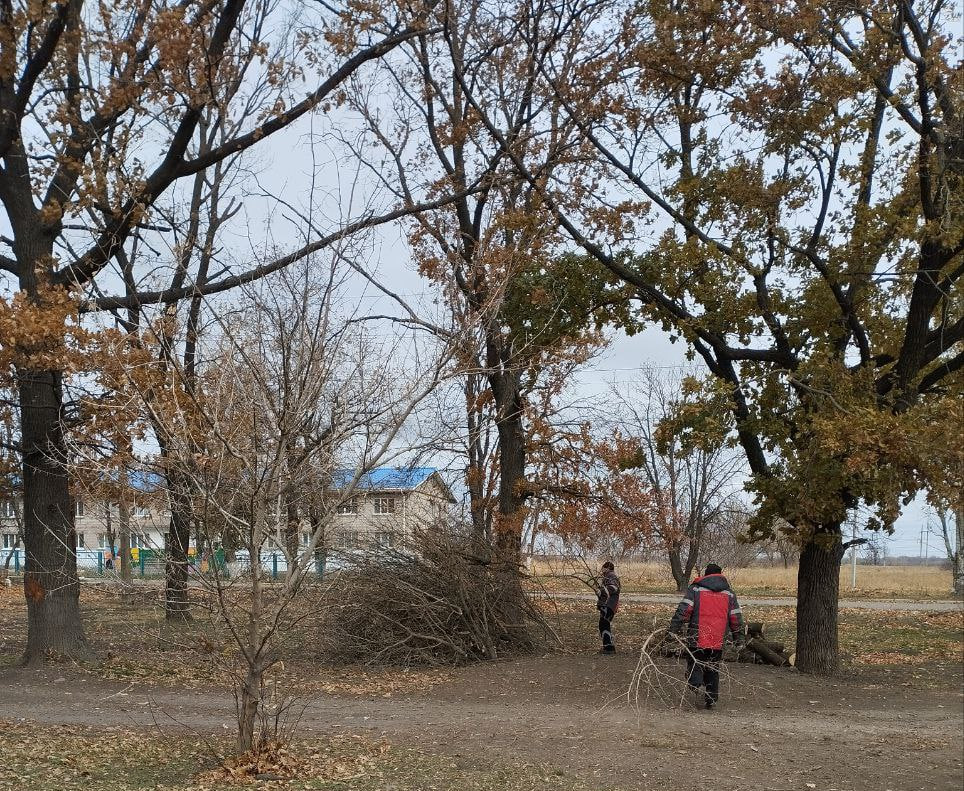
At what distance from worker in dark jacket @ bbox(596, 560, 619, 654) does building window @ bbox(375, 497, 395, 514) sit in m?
3.37

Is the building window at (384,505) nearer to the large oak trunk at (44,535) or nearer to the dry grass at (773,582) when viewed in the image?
the dry grass at (773,582)

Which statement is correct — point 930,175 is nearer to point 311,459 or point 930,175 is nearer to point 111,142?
point 311,459

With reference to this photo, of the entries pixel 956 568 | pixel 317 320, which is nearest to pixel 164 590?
pixel 317 320

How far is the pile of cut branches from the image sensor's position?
13.3 meters

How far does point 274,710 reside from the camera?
783 cm

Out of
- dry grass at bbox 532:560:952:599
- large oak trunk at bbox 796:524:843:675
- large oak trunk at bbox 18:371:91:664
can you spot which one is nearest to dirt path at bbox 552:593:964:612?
dry grass at bbox 532:560:952:599

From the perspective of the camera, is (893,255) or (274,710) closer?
(274,710)

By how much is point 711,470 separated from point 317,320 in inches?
1291

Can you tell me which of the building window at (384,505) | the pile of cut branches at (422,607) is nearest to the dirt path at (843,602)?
the pile of cut branches at (422,607)

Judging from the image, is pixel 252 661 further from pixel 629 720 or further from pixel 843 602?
pixel 843 602

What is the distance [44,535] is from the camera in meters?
13.4

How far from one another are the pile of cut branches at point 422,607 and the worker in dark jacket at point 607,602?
53.5 inches

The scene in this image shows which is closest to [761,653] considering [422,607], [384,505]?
[422,607]

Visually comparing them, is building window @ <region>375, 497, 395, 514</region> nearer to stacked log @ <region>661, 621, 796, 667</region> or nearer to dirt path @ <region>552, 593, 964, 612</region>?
stacked log @ <region>661, 621, 796, 667</region>
